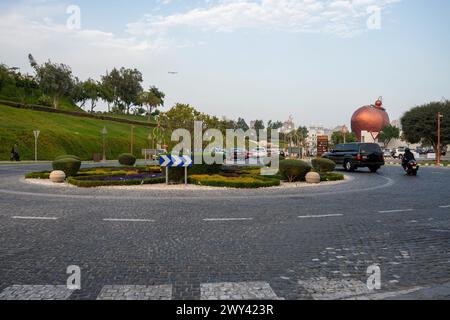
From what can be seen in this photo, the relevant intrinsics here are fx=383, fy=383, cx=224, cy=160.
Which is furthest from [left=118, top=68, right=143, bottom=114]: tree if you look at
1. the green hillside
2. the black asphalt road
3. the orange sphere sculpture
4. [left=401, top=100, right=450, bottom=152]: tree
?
the black asphalt road

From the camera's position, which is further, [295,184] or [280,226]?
[295,184]

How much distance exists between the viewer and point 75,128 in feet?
205

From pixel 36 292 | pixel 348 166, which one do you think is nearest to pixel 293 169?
pixel 348 166

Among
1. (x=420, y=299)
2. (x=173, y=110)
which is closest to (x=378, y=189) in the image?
(x=420, y=299)

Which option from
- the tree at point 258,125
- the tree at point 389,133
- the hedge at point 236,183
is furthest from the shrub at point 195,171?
the tree at point 258,125

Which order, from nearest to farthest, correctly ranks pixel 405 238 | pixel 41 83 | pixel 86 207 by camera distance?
pixel 405 238 → pixel 86 207 → pixel 41 83

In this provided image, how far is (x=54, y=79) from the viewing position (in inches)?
3297

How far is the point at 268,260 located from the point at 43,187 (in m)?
13.7

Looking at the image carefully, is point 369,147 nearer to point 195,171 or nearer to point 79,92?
point 195,171

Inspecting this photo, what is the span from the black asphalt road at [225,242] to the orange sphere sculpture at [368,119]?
63.0 m

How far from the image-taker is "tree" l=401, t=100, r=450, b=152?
162 feet

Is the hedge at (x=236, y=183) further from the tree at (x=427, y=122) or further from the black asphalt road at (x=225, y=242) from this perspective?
the tree at (x=427, y=122)
